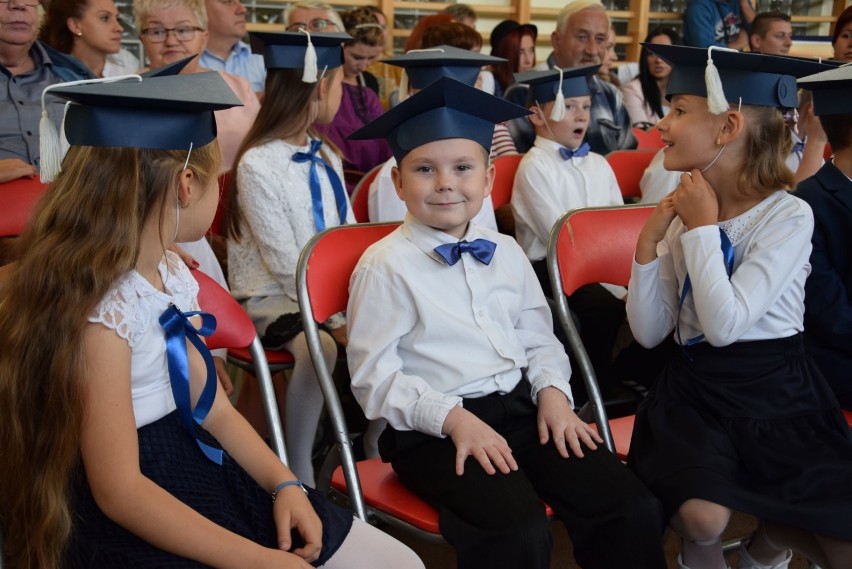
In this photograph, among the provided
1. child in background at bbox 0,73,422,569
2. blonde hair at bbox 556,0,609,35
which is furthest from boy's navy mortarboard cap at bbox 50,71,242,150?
blonde hair at bbox 556,0,609,35

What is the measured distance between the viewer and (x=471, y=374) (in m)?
1.91

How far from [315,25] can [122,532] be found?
2.96 metres

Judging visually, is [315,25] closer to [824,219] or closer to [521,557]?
[824,219]

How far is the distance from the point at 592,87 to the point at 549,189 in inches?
53.1

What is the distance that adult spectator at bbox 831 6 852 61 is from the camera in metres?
4.45

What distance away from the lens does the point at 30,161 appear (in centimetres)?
289

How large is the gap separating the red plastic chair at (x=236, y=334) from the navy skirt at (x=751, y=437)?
2.54 feet

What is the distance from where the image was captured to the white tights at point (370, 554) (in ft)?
5.08

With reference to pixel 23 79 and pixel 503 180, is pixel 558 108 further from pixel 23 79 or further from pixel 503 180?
pixel 23 79

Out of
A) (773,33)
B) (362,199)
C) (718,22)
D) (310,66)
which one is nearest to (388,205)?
(362,199)

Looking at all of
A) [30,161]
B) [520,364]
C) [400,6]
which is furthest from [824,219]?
[400,6]

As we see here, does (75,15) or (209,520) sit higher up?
(75,15)

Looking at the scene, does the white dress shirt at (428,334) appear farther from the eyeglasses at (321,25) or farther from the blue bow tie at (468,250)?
the eyeglasses at (321,25)

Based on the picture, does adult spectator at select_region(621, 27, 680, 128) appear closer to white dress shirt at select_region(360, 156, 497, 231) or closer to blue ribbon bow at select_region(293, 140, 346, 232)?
white dress shirt at select_region(360, 156, 497, 231)
